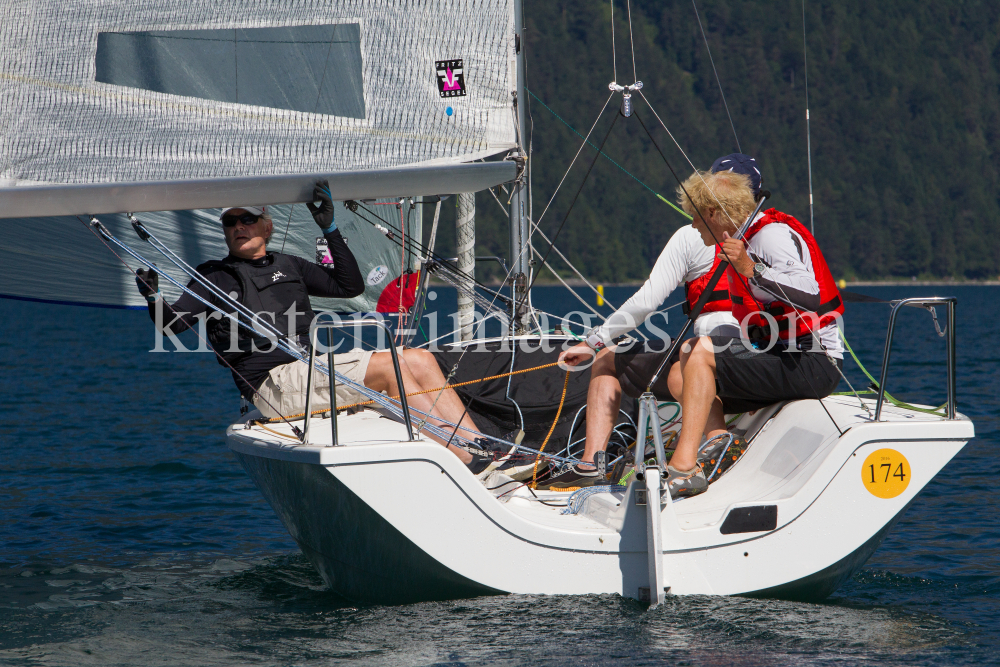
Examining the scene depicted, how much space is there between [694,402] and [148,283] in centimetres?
A: 210

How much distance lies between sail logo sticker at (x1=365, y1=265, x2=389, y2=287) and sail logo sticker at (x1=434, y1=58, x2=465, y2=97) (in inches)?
98.1

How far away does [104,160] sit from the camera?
4.27m

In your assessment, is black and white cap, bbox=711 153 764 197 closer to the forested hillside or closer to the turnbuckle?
the turnbuckle

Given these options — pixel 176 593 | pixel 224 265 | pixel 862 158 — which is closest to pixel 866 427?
pixel 224 265

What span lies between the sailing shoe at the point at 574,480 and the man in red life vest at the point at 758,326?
348mm

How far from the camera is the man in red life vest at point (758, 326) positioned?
3775 millimetres

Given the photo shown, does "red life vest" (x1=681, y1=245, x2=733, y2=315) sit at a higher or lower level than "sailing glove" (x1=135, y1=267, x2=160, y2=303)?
lower

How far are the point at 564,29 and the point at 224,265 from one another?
Answer: 8632 cm

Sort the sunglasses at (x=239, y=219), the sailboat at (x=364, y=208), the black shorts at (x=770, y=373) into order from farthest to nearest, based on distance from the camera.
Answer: the sunglasses at (x=239, y=219) → the black shorts at (x=770, y=373) → the sailboat at (x=364, y=208)

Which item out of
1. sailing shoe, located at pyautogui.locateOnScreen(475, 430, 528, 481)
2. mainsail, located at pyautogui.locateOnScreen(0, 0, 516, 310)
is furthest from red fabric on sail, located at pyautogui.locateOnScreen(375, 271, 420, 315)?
mainsail, located at pyautogui.locateOnScreen(0, 0, 516, 310)

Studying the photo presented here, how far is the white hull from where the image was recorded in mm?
3469

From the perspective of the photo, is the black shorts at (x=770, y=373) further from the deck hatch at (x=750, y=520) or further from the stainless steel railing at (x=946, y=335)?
the deck hatch at (x=750, y=520)

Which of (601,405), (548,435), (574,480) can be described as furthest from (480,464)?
(548,435)

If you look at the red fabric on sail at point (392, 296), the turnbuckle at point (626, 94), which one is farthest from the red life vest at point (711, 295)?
the red fabric on sail at point (392, 296)
